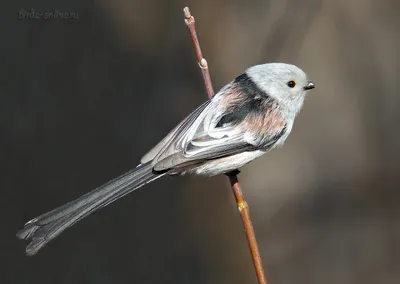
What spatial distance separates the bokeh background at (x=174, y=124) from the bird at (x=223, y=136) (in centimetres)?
177

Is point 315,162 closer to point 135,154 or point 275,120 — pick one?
point 135,154

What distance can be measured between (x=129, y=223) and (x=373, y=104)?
1.92 m

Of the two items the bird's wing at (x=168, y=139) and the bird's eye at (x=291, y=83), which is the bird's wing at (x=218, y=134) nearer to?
the bird's wing at (x=168, y=139)

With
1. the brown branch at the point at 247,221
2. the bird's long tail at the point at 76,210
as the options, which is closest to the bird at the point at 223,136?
the bird's long tail at the point at 76,210

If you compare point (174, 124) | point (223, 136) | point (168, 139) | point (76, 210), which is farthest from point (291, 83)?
point (174, 124)

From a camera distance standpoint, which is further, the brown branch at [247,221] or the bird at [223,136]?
the bird at [223,136]

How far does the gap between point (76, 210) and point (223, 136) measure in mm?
734

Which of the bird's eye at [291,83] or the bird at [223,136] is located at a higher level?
the bird's eye at [291,83]

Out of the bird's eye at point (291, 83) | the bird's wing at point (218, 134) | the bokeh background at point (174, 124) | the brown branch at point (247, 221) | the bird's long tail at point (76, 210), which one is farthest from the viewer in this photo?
the bokeh background at point (174, 124)

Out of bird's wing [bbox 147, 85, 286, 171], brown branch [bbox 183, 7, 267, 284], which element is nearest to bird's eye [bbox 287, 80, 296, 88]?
bird's wing [bbox 147, 85, 286, 171]

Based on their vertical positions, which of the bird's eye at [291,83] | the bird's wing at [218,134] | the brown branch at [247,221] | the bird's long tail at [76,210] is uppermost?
the bird's eye at [291,83]

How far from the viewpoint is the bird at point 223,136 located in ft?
11.2

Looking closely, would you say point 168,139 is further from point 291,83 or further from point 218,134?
point 291,83

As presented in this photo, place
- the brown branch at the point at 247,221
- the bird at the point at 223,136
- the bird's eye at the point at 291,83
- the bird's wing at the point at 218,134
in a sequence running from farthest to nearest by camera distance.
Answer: the bird's eye at the point at 291,83 → the bird's wing at the point at 218,134 → the bird at the point at 223,136 → the brown branch at the point at 247,221
